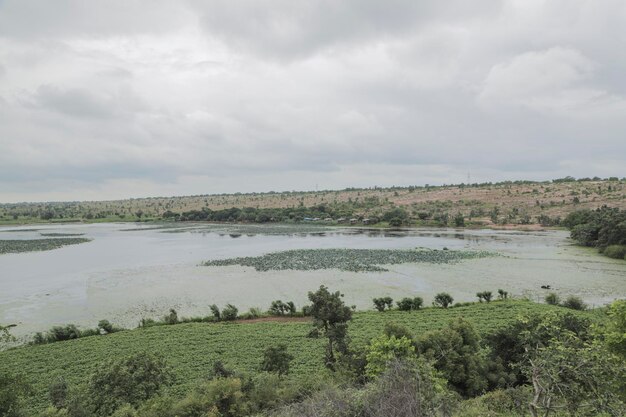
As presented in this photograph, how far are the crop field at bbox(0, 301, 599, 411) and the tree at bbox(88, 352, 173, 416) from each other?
4312mm

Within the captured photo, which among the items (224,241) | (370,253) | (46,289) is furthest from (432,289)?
(224,241)

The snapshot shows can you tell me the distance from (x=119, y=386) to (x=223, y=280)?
32.1 meters

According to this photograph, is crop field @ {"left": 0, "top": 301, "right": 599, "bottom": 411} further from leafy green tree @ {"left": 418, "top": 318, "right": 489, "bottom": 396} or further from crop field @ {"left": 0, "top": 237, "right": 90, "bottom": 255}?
crop field @ {"left": 0, "top": 237, "right": 90, "bottom": 255}

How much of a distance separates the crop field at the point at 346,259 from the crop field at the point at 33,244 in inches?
1638

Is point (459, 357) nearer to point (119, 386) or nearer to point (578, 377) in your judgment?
point (578, 377)

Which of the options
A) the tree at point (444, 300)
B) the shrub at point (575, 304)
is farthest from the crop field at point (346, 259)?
the shrub at point (575, 304)

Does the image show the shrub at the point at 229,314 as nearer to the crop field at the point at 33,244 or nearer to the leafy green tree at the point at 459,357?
the leafy green tree at the point at 459,357

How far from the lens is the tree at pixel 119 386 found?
1512 cm

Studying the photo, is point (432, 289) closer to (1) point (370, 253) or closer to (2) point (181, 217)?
(1) point (370, 253)

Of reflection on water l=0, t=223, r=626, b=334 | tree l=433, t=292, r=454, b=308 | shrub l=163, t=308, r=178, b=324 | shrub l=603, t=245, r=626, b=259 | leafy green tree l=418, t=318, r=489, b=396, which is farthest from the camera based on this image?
shrub l=603, t=245, r=626, b=259

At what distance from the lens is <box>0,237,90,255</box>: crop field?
73.8 m

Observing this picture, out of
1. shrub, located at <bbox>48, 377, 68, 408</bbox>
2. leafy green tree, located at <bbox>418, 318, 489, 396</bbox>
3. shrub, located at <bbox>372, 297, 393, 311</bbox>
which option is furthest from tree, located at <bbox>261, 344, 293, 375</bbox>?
→ shrub, located at <bbox>372, 297, 393, 311</bbox>

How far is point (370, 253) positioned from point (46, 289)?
4376 cm

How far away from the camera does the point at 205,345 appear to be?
2614 cm
